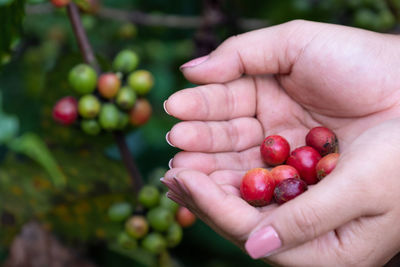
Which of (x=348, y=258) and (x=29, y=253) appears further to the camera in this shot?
(x=29, y=253)

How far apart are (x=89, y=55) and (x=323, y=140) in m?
1.45

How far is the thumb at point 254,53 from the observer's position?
8.06ft

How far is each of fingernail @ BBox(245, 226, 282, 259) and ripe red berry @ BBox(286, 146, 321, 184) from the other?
79 cm

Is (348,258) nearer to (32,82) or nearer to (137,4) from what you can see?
(32,82)

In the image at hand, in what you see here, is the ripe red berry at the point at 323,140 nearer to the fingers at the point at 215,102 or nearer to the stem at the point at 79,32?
the fingers at the point at 215,102

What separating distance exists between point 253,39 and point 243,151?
66 cm

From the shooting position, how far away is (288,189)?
85.4 inches

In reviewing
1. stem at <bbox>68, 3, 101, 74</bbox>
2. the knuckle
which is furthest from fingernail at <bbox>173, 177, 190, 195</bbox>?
stem at <bbox>68, 3, 101, 74</bbox>

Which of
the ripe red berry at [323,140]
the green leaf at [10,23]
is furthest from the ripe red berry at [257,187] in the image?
the green leaf at [10,23]

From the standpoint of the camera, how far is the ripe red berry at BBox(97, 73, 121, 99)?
101 inches

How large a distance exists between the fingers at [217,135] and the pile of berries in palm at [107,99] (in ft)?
1.64

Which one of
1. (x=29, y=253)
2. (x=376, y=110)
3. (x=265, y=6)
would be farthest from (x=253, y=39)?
(x=29, y=253)

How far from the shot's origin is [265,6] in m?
4.28

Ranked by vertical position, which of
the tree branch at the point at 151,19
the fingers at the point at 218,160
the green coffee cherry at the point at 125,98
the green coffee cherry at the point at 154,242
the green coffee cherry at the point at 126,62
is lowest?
the green coffee cherry at the point at 154,242
